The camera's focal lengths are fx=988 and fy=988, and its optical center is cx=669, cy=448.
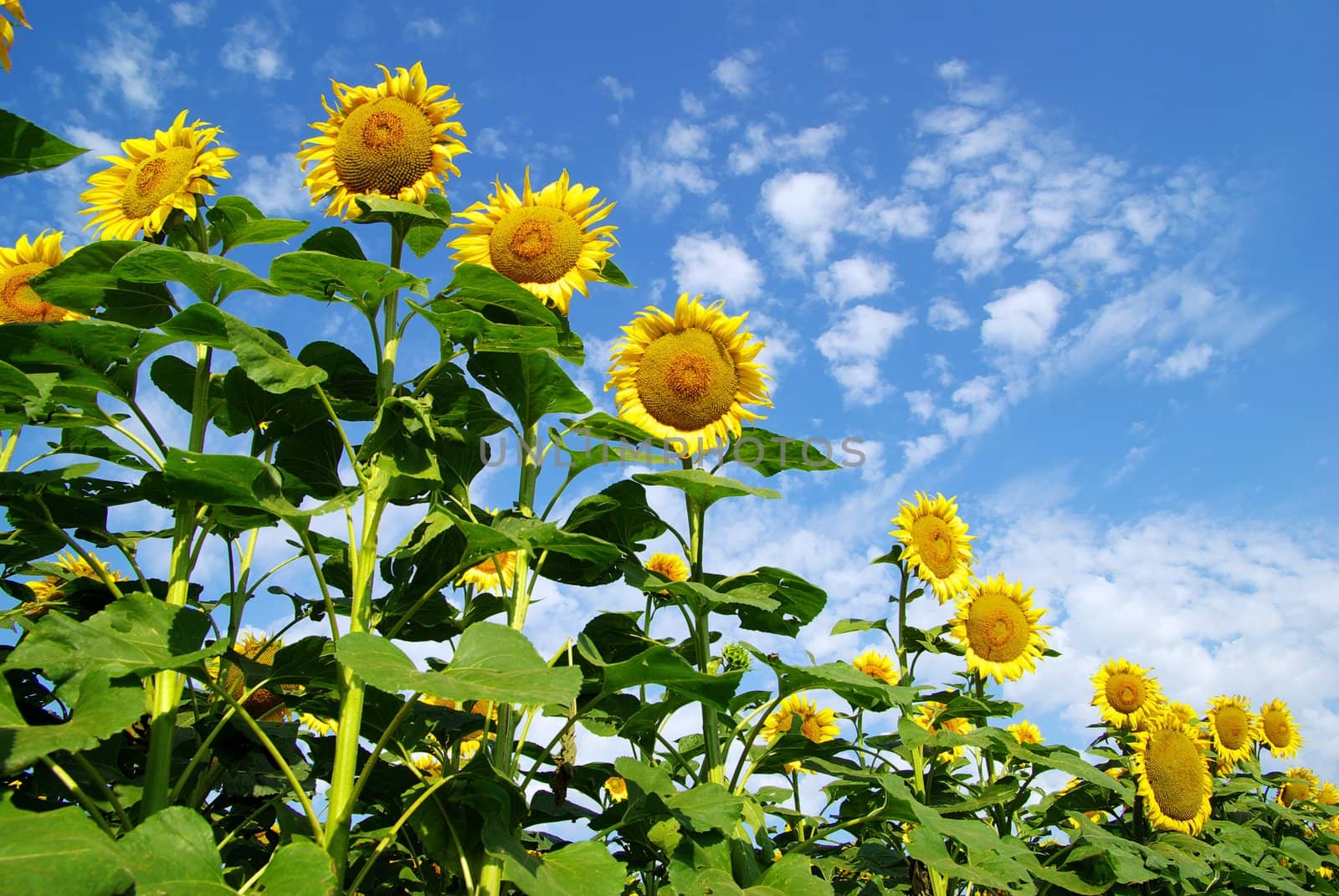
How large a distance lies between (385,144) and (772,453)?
5.31ft

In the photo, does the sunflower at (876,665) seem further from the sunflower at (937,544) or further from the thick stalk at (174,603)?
the thick stalk at (174,603)

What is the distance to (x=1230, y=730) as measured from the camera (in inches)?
257

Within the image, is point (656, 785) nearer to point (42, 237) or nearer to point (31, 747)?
point (31, 747)

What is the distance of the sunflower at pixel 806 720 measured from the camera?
5402 mm

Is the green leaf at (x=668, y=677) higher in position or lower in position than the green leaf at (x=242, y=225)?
lower

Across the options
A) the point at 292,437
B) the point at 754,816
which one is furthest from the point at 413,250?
the point at 754,816

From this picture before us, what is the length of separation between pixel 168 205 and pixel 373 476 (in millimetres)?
1056

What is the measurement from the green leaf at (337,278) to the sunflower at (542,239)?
481 millimetres

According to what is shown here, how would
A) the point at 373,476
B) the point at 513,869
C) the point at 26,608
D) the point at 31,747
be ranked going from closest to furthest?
the point at 31,747
the point at 513,869
the point at 373,476
the point at 26,608

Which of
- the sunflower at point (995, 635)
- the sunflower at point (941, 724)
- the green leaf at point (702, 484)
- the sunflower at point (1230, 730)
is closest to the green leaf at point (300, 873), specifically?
the green leaf at point (702, 484)

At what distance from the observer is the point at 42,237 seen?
340cm

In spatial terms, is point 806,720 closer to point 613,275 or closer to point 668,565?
point 668,565

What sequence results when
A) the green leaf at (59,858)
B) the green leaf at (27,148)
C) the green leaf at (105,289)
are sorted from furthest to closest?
the green leaf at (105,289)
the green leaf at (27,148)
the green leaf at (59,858)

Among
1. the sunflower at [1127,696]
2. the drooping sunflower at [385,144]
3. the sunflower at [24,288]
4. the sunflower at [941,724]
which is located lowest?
the sunflower at [941,724]
